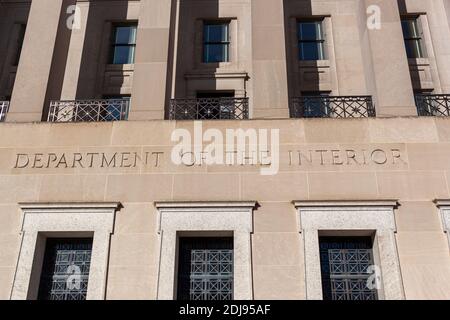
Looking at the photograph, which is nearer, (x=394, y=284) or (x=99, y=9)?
(x=394, y=284)

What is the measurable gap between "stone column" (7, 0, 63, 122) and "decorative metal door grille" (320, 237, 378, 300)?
930 centimetres

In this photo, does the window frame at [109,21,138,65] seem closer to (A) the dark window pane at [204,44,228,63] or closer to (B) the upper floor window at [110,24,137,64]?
(B) the upper floor window at [110,24,137,64]

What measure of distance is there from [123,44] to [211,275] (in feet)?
38.2

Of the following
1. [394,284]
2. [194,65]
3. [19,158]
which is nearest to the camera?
[394,284]

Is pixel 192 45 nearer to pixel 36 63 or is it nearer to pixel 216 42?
pixel 216 42

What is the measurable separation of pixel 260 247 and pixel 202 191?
2162 millimetres

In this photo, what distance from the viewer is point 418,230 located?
39.7 ft

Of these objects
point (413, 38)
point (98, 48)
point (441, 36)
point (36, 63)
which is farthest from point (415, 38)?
point (36, 63)

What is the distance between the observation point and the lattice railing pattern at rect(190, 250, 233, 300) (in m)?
12.1

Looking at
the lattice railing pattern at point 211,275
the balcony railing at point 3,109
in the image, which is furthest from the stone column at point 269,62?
the balcony railing at point 3,109

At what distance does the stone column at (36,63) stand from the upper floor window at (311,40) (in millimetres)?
9320

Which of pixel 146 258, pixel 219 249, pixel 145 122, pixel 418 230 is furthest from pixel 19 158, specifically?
pixel 418 230
